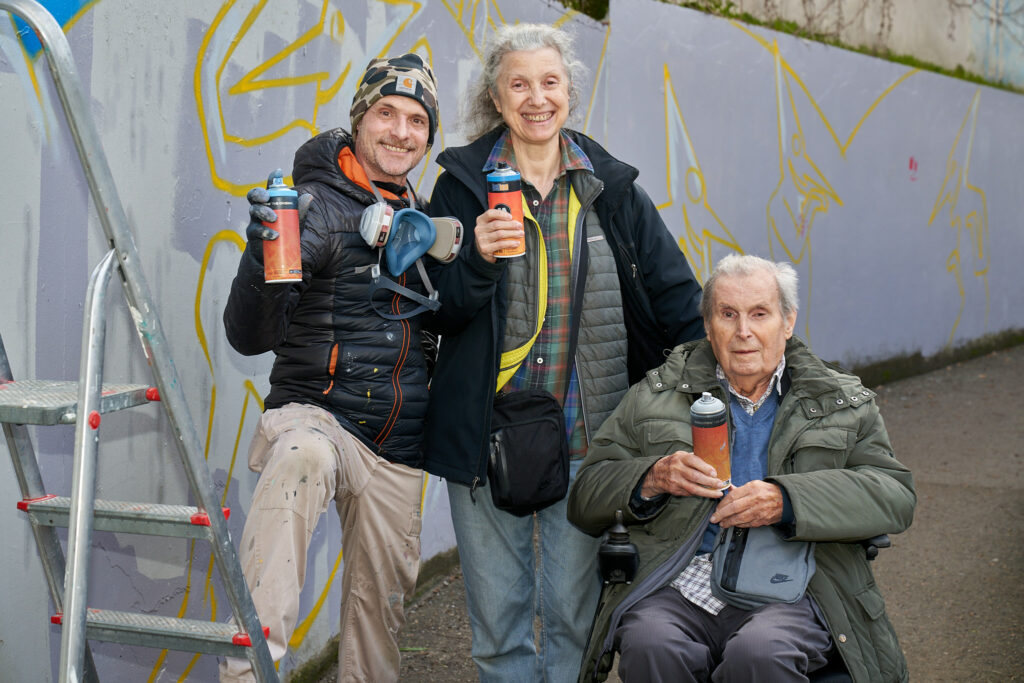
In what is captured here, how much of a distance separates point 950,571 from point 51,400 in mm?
4175

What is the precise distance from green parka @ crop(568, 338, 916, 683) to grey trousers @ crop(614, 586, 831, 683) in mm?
54

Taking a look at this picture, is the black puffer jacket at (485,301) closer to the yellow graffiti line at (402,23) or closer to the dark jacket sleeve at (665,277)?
the dark jacket sleeve at (665,277)

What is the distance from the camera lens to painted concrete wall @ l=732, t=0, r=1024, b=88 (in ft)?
27.2

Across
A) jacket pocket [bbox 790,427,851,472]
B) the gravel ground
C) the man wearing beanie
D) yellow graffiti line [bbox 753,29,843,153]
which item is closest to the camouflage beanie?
the man wearing beanie

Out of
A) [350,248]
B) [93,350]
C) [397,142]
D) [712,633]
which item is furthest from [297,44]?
[712,633]

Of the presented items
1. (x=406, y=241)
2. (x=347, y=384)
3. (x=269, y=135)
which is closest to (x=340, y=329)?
(x=347, y=384)

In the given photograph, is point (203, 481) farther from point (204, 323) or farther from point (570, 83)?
point (570, 83)

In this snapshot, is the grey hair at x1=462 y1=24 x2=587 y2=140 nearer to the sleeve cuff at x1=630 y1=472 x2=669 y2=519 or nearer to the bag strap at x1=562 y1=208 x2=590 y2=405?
the bag strap at x1=562 y1=208 x2=590 y2=405

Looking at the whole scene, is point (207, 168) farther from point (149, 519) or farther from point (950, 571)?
point (950, 571)

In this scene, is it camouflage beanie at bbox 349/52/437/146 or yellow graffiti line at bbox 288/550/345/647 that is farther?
yellow graffiti line at bbox 288/550/345/647

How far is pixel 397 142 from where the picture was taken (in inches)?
111

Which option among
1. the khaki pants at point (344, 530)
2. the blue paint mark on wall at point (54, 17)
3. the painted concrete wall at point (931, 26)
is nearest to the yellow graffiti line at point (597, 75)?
the painted concrete wall at point (931, 26)

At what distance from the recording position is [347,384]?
270 cm

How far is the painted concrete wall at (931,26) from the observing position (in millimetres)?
8289
